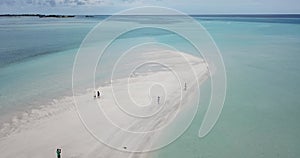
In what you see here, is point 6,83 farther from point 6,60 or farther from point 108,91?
point 6,60

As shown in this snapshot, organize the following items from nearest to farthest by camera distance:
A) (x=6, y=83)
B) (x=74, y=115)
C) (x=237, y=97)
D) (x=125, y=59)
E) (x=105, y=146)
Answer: (x=105, y=146)
(x=74, y=115)
(x=237, y=97)
(x=6, y=83)
(x=125, y=59)

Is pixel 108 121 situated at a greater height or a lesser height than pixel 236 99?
lesser

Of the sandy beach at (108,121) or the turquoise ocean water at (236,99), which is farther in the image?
the turquoise ocean water at (236,99)

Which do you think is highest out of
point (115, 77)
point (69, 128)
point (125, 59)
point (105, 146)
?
point (125, 59)

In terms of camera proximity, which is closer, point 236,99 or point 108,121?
point 108,121

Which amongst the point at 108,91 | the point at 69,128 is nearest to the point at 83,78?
the point at 108,91

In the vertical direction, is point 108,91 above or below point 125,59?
below

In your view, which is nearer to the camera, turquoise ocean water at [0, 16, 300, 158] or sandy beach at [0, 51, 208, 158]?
sandy beach at [0, 51, 208, 158]

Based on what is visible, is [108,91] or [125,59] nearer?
[108,91]
